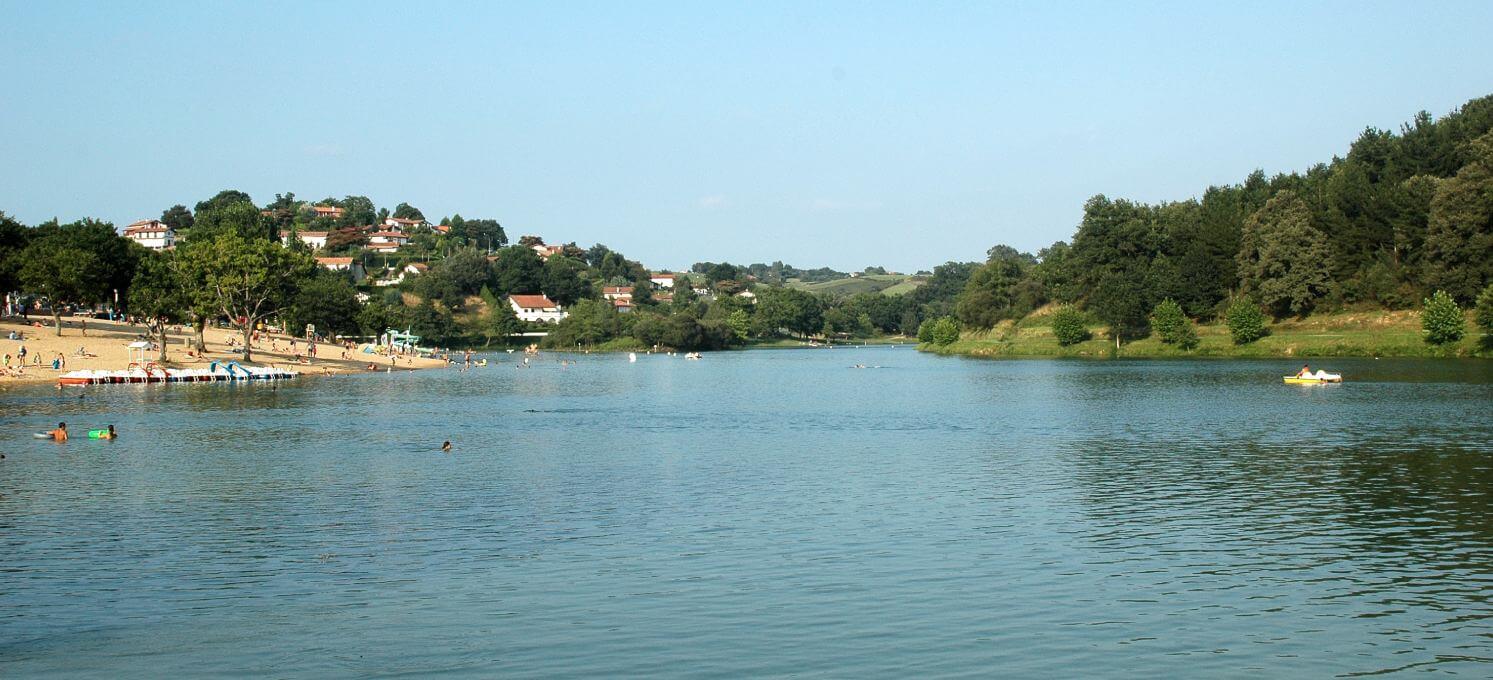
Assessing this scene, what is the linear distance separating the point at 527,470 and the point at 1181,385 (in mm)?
60897

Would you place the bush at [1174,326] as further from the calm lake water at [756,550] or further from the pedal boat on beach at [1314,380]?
the calm lake water at [756,550]

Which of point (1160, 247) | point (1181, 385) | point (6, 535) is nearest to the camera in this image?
point (6, 535)

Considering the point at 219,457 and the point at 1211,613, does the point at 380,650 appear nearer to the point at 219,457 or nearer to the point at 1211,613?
the point at 1211,613

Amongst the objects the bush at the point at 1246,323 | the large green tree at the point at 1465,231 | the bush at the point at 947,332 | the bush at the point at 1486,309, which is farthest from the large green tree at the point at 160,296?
the bush at the point at 947,332

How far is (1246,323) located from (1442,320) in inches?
838

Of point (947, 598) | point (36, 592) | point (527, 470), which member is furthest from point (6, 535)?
point (947, 598)

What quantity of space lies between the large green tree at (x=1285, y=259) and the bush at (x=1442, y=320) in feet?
53.1

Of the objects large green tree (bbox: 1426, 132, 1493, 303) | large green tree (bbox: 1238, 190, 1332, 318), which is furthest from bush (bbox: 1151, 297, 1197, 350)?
large green tree (bbox: 1426, 132, 1493, 303)

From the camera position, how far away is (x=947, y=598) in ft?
71.8

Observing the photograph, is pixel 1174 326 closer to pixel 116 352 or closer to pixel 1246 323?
pixel 1246 323

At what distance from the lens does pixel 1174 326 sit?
446 feet

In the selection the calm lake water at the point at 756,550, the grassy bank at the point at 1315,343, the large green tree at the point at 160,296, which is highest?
the large green tree at the point at 160,296

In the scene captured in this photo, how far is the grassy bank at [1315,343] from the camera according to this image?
114m

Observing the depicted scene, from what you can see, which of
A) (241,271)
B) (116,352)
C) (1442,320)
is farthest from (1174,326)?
(116,352)
